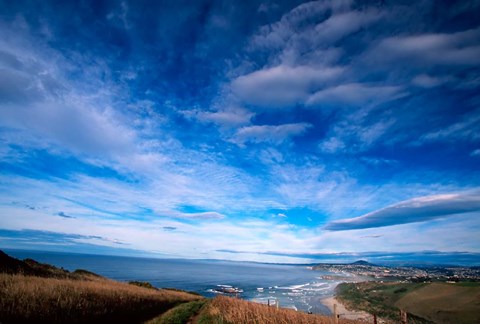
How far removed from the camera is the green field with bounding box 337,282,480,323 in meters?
52.1

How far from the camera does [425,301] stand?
64125 millimetres

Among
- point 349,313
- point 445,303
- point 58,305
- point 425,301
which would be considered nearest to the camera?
point 58,305

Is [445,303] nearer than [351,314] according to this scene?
No

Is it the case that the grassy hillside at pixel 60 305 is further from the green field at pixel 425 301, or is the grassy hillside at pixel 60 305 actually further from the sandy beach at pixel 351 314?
the green field at pixel 425 301

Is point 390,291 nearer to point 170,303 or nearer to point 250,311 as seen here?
point 170,303

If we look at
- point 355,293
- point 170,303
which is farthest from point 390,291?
point 170,303

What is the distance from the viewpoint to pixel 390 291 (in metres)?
79.1

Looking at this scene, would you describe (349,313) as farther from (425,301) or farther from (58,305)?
(58,305)

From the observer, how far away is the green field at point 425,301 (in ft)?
171

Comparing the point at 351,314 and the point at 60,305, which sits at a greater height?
the point at 60,305

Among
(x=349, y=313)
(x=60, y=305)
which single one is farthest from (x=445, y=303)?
(x=60, y=305)

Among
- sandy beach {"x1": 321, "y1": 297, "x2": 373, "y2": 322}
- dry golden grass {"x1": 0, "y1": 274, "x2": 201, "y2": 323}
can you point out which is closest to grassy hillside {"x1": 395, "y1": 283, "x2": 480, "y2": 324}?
sandy beach {"x1": 321, "y1": 297, "x2": 373, "y2": 322}

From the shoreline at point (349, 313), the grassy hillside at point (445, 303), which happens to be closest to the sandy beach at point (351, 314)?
the shoreline at point (349, 313)

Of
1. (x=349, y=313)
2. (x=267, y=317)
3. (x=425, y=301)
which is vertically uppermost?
(x=267, y=317)
